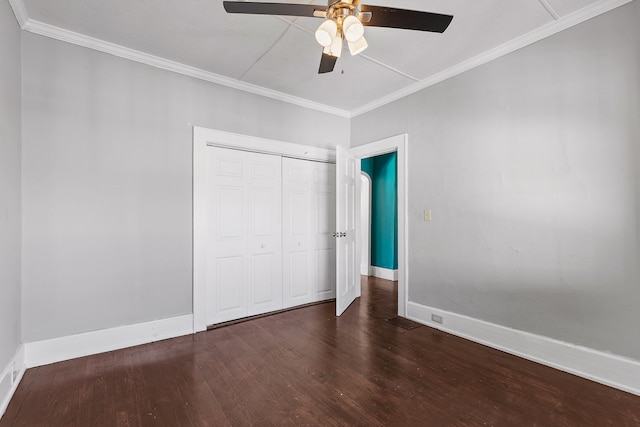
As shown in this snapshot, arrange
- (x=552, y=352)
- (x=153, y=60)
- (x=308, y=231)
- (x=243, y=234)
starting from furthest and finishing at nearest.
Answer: (x=308, y=231) < (x=243, y=234) < (x=153, y=60) < (x=552, y=352)

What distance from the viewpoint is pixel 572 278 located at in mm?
2297

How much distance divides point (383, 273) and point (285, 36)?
451 centimetres

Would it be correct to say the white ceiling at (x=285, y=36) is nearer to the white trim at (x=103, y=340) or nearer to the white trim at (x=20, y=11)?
the white trim at (x=20, y=11)

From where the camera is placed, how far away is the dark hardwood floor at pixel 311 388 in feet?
5.76

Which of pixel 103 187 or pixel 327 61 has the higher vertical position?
pixel 327 61

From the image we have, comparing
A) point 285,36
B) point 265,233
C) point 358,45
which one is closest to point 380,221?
point 265,233

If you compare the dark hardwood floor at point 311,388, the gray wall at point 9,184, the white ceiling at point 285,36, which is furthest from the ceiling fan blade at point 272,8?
the dark hardwood floor at point 311,388

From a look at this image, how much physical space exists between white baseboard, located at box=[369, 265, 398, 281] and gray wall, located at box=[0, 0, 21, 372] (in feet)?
16.4

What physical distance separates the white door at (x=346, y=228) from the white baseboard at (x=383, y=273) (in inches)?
60.9

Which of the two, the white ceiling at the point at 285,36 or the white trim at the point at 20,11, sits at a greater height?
the white ceiling at the point at 285,36

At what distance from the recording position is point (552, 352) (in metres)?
2.36

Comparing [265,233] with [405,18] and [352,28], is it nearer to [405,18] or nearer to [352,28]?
[352,28]

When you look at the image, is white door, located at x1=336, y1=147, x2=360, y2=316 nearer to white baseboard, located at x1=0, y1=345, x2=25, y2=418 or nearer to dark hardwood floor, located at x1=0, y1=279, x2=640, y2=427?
dark hardwood floor, located at x1=0, y1=279, x2=640, y2=427

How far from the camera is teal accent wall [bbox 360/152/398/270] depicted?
5617mm
